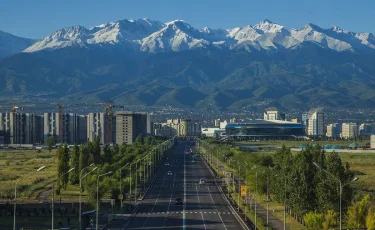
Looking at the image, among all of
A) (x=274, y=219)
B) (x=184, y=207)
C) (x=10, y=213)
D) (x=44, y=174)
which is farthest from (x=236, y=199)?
(x=44, y=174)

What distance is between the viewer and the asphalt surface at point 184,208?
6262 centimetres

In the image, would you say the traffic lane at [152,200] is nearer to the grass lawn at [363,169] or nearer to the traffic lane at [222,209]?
the traffic lane at [222,209]

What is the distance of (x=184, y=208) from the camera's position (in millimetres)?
75750

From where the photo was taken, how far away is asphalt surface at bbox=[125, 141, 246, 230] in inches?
2466

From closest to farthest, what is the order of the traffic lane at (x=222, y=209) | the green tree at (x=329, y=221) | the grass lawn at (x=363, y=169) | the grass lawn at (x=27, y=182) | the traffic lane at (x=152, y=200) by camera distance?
1. the green tree at (x=329, y=221)
2. the traffic lane at (x=222, y=209)
3. the traffic lane at (x=152, y=200)
4. the grass lawn at (x=27, y=182)
5. the grass lawn at (x=363, y=169)

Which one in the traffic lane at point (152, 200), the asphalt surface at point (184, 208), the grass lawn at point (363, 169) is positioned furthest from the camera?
the grass lawn at point (363, 169)

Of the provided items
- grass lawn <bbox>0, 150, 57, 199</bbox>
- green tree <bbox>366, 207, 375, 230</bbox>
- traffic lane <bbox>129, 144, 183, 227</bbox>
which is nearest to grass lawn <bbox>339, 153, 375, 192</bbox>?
traffic lane <bbox>129, 144, 183, 227</bbox>

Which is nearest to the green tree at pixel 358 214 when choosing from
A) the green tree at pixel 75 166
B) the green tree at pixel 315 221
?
the green tree at pixel 315 221

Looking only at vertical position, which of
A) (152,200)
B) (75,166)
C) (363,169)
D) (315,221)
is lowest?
(152,200)

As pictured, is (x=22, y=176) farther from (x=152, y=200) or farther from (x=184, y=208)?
(x=184, y=208)

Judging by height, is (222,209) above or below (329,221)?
below

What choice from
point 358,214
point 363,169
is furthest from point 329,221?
point 363,169

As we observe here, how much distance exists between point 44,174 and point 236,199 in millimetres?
44719

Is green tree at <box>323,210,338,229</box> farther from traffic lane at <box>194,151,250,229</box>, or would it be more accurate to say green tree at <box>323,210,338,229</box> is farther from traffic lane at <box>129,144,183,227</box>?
traffic lane at <box>129,144,183,227</box>
